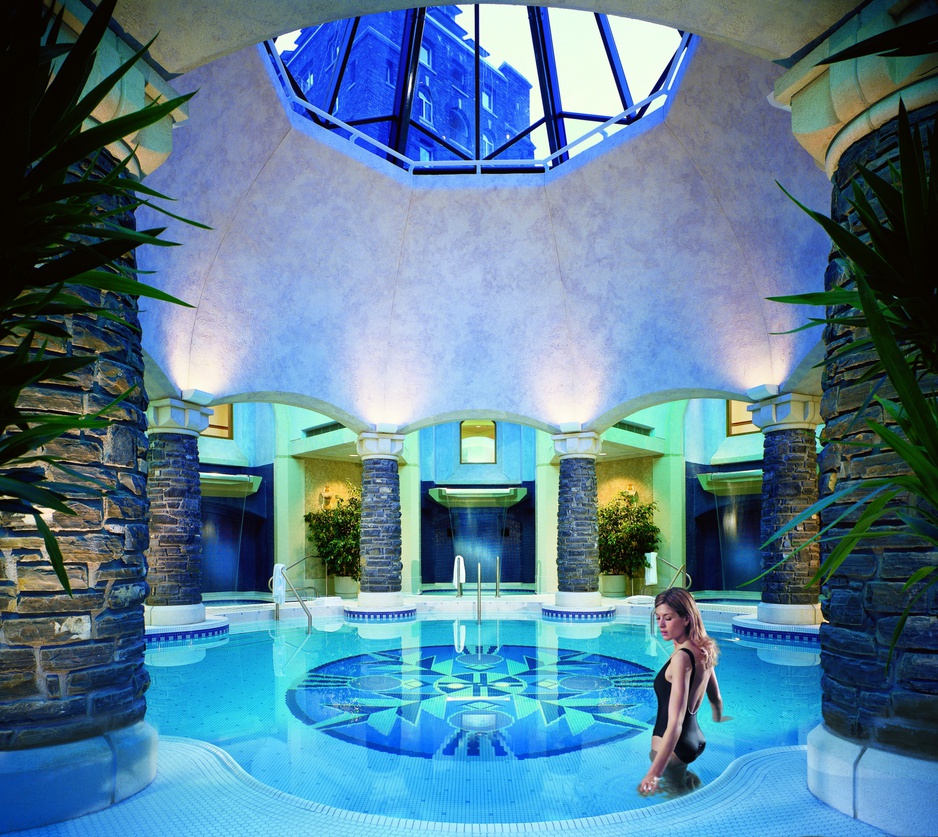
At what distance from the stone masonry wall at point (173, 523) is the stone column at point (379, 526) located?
10.4ft

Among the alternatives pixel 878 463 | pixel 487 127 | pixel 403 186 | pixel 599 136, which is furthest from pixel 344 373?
pixel 878 463

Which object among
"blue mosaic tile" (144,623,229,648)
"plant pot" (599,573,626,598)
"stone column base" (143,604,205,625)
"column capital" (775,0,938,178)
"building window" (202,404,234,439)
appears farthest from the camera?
"building window" (202,404,234,439)

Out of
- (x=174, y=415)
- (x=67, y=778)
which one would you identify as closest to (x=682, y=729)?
(x=67, y=778)

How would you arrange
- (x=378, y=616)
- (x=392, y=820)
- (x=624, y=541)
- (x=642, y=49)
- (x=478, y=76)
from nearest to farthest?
(x=392, y=820), (x=642, y=49), (x=478, y=76), (x=378, y=616), (x=624, y=541)

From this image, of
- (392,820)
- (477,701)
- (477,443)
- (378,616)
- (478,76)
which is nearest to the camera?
(392,820)

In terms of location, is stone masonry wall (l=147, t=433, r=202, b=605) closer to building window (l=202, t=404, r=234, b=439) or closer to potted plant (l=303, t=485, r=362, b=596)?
potted plant (l=303, t=485, r=362, b=596)

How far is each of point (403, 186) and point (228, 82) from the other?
338 centimetres

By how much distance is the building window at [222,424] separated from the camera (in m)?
18.4

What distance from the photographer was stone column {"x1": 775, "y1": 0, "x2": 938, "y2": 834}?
310 centimetres

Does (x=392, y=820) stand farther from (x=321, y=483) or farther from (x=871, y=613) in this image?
(x=321, y=483)

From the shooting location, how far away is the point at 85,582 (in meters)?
3.55

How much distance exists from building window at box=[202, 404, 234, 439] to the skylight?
31.3 feet

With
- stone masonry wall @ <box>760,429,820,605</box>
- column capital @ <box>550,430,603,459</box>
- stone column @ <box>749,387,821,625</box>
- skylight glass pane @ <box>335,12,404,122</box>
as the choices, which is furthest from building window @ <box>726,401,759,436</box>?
skylight glass pane @ <box>335,12,404,122</box>

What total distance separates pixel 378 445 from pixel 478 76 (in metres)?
6.33
